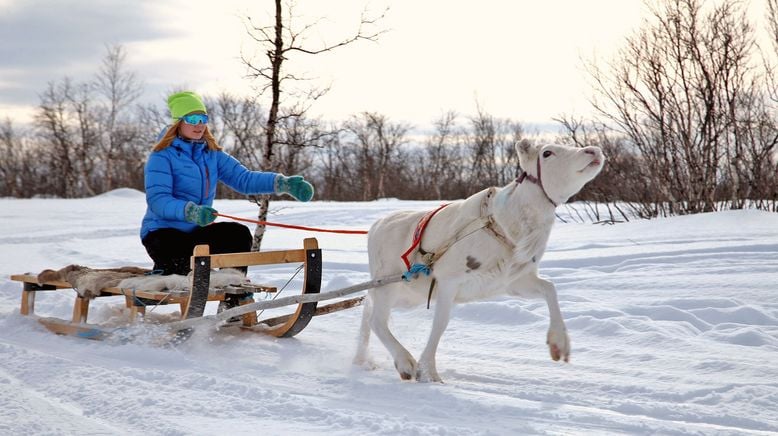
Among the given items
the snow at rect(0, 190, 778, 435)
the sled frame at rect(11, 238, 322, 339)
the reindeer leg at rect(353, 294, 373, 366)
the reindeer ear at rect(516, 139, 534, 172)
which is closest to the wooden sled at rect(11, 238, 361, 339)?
the sled frame at rect(11, 238, 322, 339)

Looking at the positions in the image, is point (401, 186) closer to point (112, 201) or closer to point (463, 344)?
point (112, 201)

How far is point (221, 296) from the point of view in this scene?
17.0 feet

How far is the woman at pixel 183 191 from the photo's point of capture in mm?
5484

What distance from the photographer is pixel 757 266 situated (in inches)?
276

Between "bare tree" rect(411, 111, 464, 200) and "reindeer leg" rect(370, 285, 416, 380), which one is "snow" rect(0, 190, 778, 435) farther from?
"bare tree" rect(411, 111, 464, 200)

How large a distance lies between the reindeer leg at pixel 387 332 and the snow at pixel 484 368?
0.37 ft

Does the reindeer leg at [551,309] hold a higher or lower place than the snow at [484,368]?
higher

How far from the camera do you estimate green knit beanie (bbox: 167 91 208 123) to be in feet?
18.4

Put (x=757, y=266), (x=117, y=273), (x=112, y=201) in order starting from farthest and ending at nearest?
(x=112, y=201)
(x=757, y=266)
(x=117, y=273)

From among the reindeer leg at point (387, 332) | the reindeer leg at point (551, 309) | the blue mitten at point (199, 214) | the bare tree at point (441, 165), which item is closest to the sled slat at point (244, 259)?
the blue mitten at point (199, 214)

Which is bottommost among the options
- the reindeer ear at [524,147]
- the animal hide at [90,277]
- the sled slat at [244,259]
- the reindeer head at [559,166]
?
the animal hide at [90,277]

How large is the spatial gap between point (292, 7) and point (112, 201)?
17.1 metres

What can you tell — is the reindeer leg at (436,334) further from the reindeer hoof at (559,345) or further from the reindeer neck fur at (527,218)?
the reindeer hoof at (559,345)

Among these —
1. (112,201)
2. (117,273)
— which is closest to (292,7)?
(117,273)
